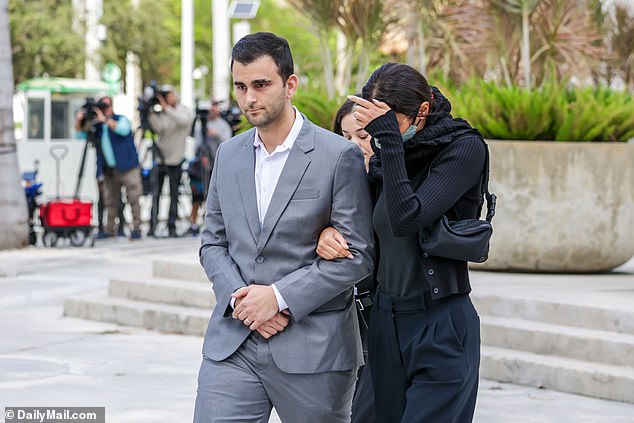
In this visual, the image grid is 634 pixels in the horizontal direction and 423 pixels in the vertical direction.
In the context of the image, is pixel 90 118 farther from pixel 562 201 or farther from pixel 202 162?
pixel 562 201

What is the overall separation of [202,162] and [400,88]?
13299 mm

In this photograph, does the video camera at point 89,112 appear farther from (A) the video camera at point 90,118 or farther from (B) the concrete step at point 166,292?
(B) the concrete step at point 166,292

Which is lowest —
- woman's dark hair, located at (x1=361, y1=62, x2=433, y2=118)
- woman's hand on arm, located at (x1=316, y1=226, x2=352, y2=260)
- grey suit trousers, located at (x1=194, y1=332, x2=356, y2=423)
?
grey suit trousers, located at (x1=194, y1=332, x2=356, y2=423)

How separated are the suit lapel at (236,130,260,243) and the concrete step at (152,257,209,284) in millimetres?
5878

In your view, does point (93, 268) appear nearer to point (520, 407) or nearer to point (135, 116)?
point (520, 407)

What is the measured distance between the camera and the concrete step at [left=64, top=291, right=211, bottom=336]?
9.23 meters

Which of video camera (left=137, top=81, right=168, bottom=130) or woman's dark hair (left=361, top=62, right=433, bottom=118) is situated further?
video camera (left=137, top=81, right=168, bottom=130)

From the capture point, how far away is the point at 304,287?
3797 mm

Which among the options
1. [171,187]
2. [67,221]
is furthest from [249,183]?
[171,187]

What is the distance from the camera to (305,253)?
388cm

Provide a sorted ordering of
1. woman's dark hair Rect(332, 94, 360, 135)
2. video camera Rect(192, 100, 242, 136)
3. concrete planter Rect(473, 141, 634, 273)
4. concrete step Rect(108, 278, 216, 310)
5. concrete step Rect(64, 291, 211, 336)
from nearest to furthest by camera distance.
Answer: woman's dark hair Rect(332, 94, 360, 135)
concrete planter Rect(473, 141, 634, 273)
concrete step Rect(64, 291, 211, 336)
concrete step Rect(108, 278, 216, 310)
video camera Rect(192, 100, 242, 136)

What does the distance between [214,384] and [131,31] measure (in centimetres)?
3935

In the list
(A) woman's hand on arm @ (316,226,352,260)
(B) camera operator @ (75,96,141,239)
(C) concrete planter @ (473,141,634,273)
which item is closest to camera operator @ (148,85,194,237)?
(B) camera operator @ (75,96,141,239)

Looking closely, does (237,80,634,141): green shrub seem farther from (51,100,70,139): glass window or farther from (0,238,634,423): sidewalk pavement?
(51,100,70,139): glass window
